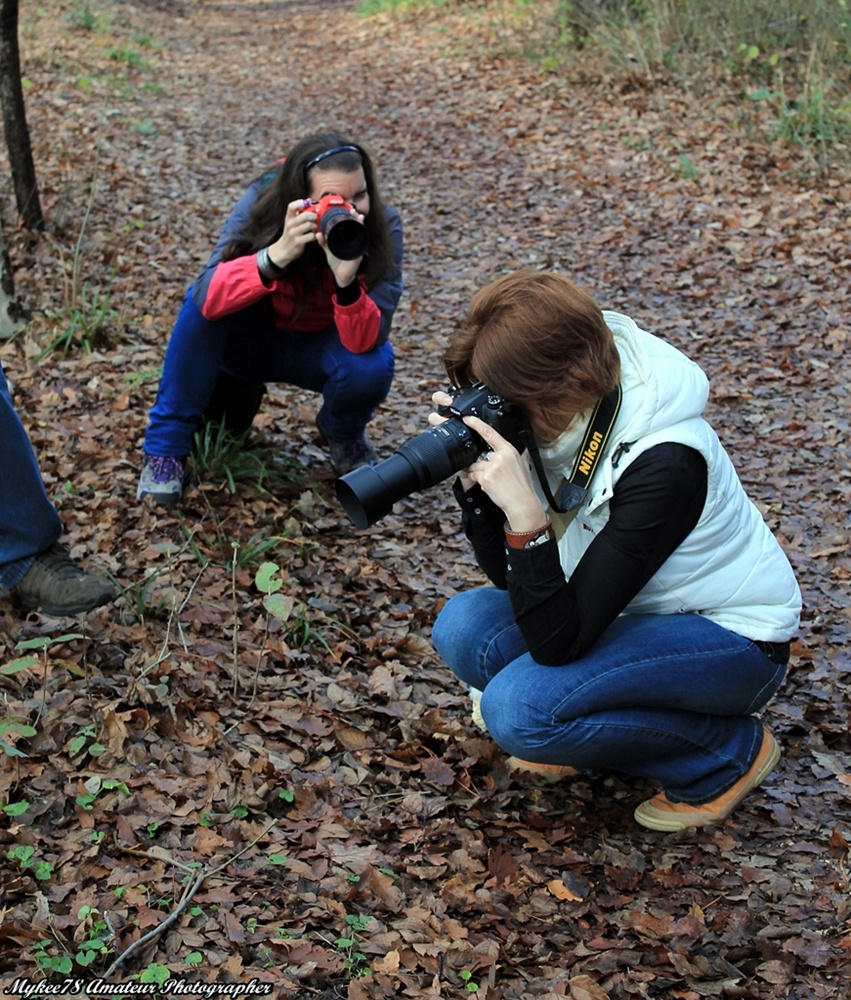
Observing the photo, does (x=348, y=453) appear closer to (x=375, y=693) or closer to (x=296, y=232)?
(x=296, y=232)

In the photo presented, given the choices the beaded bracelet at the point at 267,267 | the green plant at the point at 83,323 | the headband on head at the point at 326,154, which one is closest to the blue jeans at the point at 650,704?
the beaded bracelet at the point at 267,267

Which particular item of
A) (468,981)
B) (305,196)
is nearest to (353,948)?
(468,981)

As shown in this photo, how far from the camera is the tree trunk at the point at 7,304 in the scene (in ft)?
15.2

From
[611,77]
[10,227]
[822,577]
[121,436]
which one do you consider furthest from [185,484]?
[611,77]

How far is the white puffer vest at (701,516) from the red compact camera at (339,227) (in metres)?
1.10

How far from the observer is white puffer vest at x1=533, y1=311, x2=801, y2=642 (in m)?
2.10

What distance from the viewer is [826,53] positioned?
718 cm

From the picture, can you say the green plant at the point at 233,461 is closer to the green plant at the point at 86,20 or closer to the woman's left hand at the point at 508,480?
the woman's left hand at the point at 508,480

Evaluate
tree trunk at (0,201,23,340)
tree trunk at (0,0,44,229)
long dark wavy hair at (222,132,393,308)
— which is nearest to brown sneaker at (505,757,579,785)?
long dark wavy hair at (222,132,393,308)

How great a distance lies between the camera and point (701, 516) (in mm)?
2180

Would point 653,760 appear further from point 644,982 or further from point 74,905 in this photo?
point 74,905

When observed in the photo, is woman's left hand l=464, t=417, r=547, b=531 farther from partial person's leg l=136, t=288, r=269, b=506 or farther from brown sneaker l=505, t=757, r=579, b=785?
partial person's leg l=136, t=288, r=269, b=506

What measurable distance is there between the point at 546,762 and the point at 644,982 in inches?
21.1

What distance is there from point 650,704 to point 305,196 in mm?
2050
